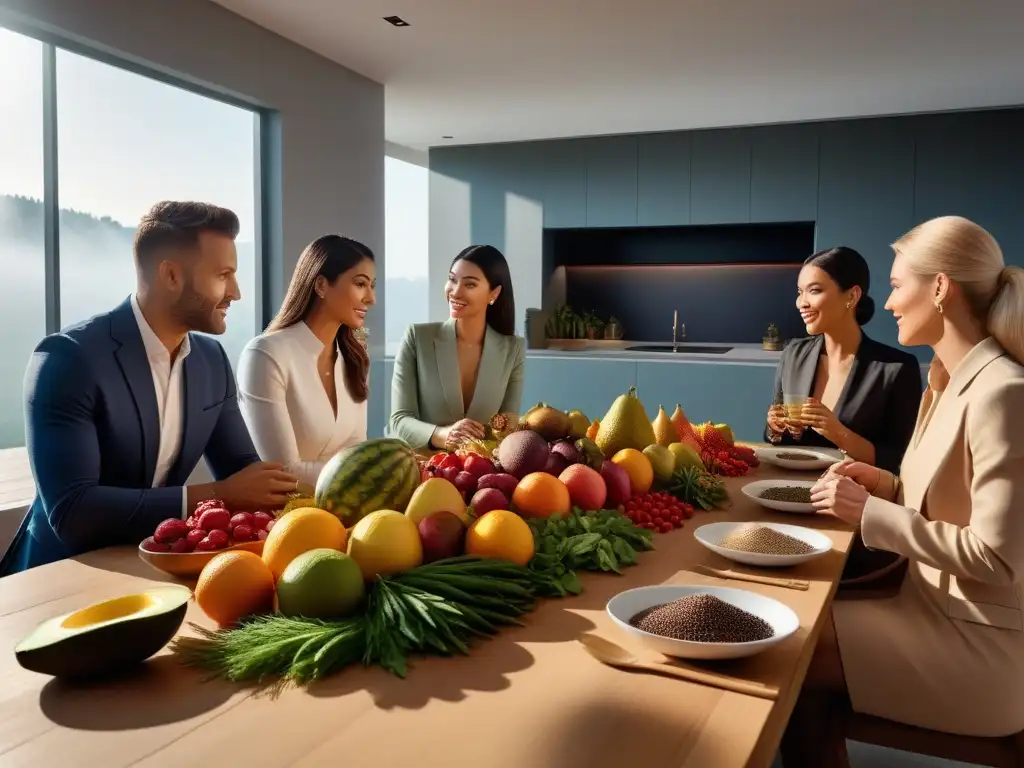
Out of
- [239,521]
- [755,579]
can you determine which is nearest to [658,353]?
[755,579]

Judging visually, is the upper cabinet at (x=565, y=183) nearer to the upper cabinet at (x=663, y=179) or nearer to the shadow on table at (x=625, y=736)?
the upper cabinet at (x=663, y=179)

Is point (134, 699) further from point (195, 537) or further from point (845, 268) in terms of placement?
point (845, 268)

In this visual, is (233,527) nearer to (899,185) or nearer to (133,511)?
(133,511)

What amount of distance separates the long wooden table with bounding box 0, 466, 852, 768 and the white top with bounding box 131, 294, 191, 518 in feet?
2.44

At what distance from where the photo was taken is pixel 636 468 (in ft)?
6.05

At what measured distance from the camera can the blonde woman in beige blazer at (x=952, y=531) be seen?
1501mm

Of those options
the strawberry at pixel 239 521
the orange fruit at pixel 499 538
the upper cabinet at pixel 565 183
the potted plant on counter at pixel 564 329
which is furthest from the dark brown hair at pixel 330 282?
the potted plant on counter at pixel 564 329

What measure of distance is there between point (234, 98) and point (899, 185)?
4.30 m

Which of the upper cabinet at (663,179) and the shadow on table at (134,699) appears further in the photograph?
the upper cabinet at (663,179)

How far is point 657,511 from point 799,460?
2.95 feet

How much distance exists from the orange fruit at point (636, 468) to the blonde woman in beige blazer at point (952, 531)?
35cm

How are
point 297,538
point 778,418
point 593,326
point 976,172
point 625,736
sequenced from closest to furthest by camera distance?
point 625,736, point 297,538, point 778,418, point 976,172, point 593,326

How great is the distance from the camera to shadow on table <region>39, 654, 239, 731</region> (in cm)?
89

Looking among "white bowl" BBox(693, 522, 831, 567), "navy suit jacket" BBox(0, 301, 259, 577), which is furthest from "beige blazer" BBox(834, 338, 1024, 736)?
"navy suit jacket" BBox(0, 301, 259, 577)
